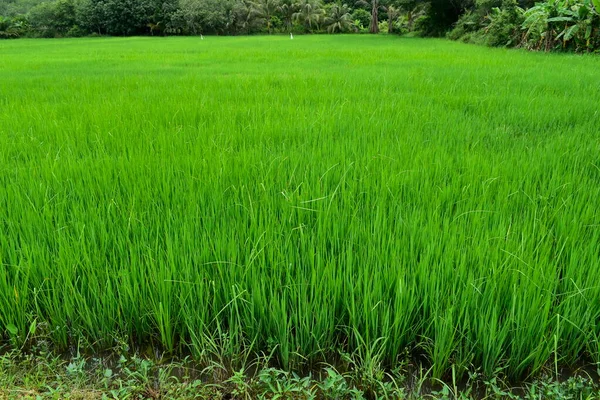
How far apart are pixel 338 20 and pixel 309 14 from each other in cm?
249

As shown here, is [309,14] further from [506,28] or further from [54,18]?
[506,28]

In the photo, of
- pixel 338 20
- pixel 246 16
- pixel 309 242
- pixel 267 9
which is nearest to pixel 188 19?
pixel 246 16

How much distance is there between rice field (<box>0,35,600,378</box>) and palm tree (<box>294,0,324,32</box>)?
1362 inches

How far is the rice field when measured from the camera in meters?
1.17

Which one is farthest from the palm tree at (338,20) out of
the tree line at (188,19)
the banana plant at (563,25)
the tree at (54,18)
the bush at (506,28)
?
the banana plant at (563,25)

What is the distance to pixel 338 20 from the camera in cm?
3403

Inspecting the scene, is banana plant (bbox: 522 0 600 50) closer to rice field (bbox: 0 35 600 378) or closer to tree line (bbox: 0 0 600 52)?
rice field (bbox: 0 35 600 378)

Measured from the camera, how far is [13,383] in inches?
42.7

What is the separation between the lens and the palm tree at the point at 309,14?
1363 inches

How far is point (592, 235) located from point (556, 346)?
2.00 feet

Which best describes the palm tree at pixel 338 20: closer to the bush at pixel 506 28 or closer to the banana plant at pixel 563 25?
the bush at pixel 506 28

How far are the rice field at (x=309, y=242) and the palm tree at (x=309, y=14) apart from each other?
3458cm

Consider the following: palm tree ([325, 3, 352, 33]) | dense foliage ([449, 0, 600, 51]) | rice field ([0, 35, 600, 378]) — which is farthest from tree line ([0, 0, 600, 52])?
rice field ([0, 35, 600, 378])

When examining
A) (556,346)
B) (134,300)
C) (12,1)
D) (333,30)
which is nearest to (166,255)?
(134,300)
